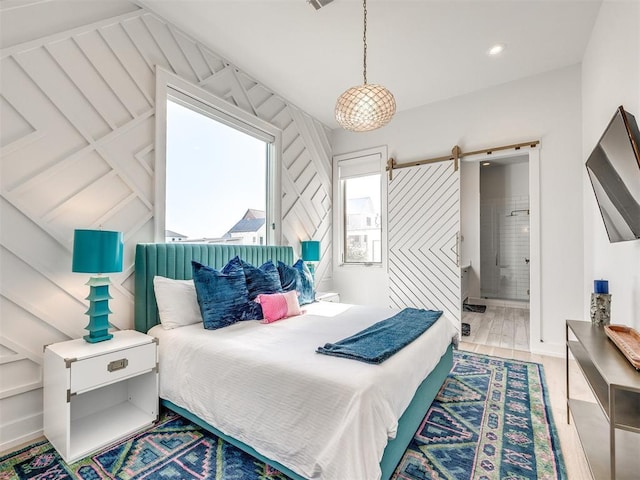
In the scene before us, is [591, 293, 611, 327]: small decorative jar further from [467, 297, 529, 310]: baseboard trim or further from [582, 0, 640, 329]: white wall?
[467, 297, 529, 310]: baseboard trim

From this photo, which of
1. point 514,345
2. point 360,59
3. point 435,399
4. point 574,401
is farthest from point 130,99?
point 514,345

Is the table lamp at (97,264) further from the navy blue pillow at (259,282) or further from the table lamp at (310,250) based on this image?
the table lamp at (310,250)

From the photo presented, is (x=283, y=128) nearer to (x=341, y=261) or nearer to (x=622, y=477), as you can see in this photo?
(x=341, y=261)

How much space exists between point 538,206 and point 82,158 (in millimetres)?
→ 4270

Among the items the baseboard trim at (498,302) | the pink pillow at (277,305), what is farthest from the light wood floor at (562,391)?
the baseboard trim at (498,302)

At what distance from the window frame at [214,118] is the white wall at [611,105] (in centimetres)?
305

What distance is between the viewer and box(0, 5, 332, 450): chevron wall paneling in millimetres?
1787

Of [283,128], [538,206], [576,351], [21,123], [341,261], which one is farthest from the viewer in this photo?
[341,261]

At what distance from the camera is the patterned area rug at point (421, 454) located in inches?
60.7

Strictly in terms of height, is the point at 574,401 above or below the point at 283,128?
below

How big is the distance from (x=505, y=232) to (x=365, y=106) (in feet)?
18.2

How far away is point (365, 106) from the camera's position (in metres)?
2.13

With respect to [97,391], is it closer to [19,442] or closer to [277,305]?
[19,442]

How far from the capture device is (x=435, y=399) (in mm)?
2309
